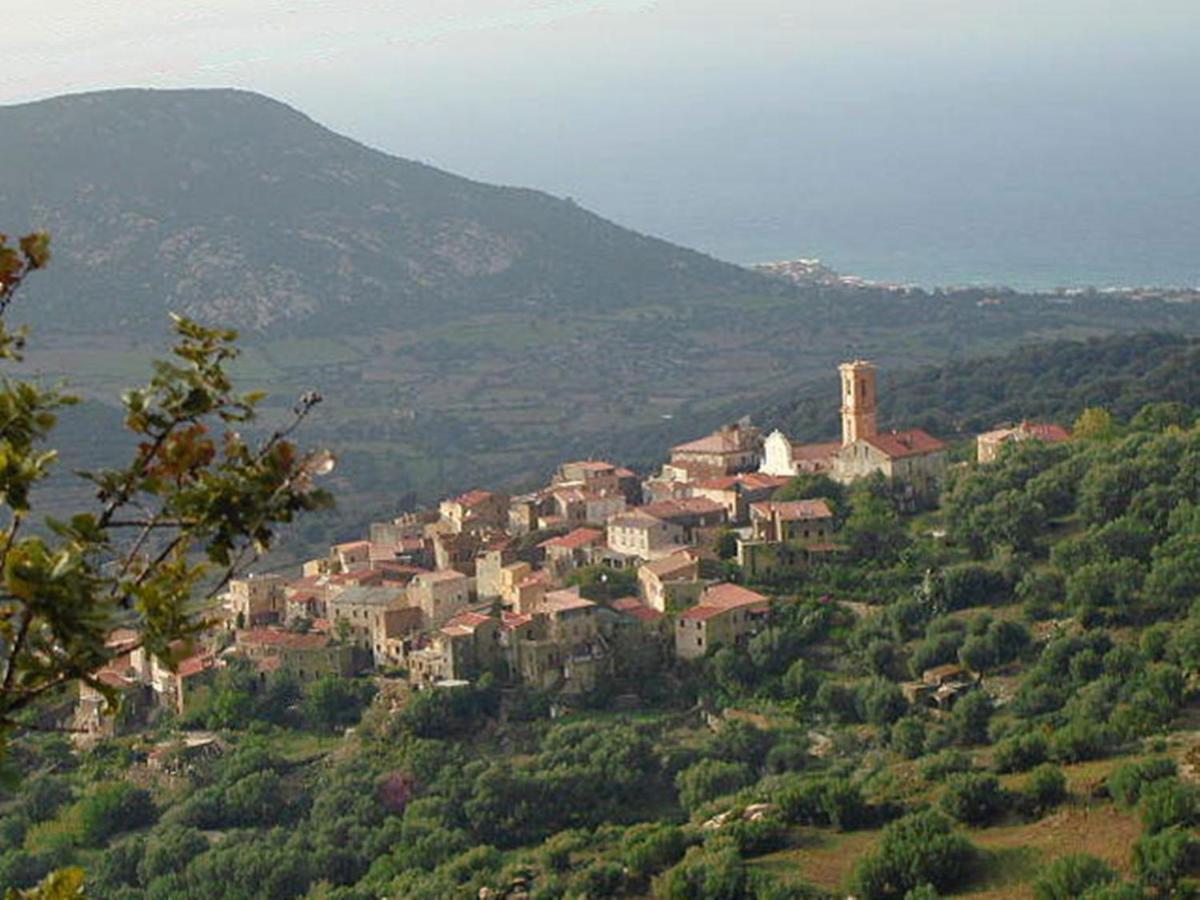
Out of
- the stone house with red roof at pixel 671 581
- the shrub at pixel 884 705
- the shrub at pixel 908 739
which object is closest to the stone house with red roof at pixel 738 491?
the stone house with red roof at pixel 671 581

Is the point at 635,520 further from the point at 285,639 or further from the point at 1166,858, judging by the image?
the point at 1166,858

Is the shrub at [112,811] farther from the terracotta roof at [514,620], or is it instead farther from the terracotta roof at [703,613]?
the terracotta roof at [703,613]

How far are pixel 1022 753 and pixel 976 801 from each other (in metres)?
1.94

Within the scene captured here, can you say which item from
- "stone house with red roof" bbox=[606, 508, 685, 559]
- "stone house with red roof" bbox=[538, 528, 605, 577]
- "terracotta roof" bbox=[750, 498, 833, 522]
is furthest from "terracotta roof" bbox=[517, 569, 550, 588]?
"terracotta roof" bbox=[750, 498, 833, 522]

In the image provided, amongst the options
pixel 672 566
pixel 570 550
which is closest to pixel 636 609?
pixel 672 566

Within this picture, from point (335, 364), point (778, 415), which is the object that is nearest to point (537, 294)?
point (335, 364)

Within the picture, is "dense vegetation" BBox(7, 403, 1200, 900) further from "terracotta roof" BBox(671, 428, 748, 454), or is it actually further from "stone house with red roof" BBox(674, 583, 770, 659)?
"terracotta roof" BBox(671, 428, 748, 454)

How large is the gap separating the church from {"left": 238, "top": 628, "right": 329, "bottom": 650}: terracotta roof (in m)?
10.2

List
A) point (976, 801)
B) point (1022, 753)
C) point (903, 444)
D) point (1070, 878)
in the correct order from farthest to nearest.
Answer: point (903, 444) → point (1022, 753) → point (976, 801) → point (1070, 878)

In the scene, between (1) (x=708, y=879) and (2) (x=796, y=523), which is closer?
(1) (x=708, y=879)

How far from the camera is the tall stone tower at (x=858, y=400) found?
121ft

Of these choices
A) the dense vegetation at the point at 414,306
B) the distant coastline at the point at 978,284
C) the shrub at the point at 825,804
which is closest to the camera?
the shrub at the point at 825,804

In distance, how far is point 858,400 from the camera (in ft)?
121

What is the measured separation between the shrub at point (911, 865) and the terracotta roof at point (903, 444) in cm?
1649
